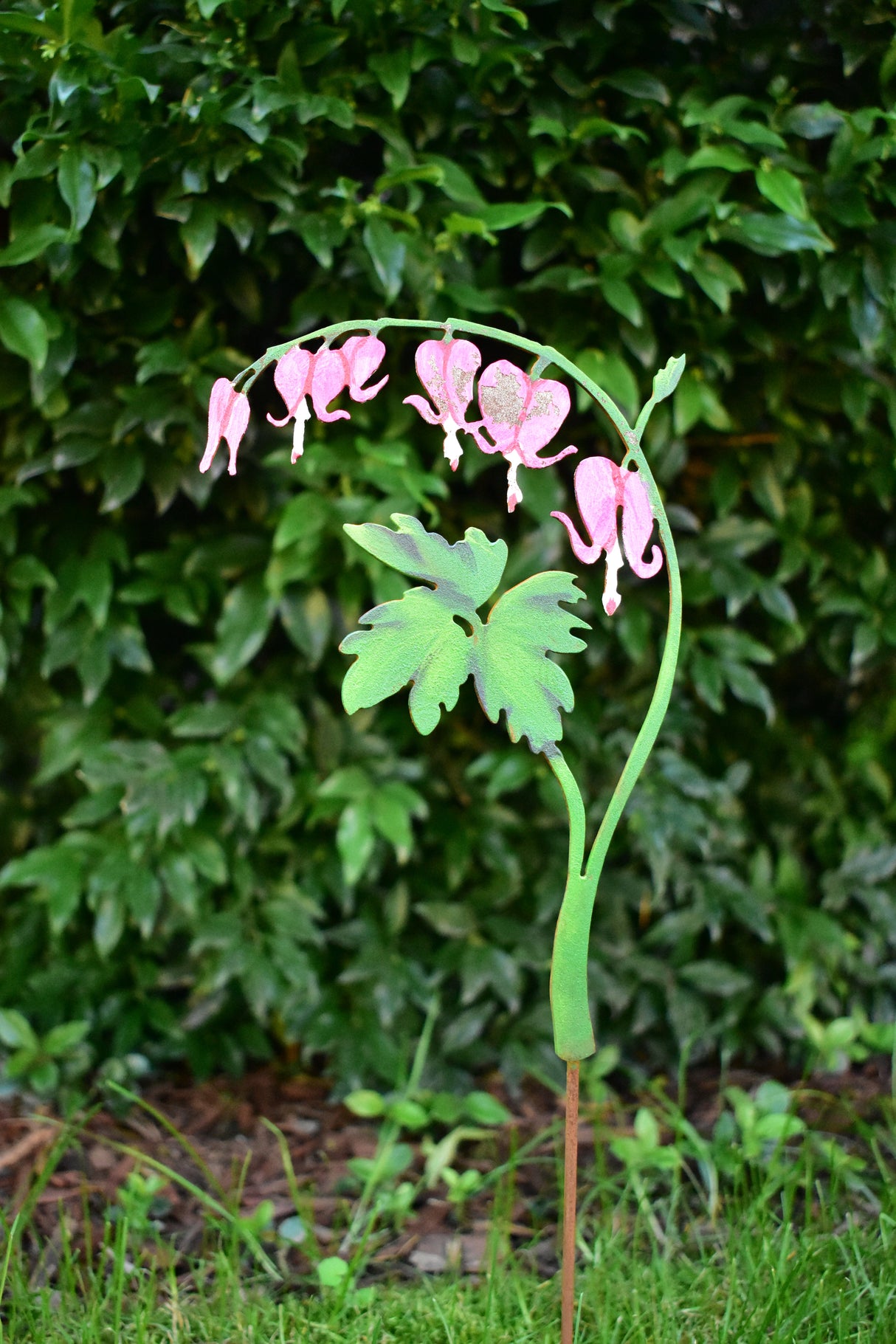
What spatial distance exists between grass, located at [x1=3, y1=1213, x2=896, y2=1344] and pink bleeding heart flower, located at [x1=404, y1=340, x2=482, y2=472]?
0.98 metres

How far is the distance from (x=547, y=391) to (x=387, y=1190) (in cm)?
121

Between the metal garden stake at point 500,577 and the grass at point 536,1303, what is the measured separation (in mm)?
279

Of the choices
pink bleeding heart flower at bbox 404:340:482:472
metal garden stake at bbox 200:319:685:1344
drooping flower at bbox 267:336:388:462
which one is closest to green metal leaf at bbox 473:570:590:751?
metal garden stake at bbox 200:319:685:1344

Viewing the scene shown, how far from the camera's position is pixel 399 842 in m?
1.64

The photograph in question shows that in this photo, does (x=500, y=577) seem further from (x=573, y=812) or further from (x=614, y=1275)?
(x=614, y=1275)

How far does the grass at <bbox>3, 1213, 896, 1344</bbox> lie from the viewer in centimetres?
122

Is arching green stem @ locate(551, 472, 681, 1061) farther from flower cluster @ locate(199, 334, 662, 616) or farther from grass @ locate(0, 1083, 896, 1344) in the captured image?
grass @ locate(0, 1083, 896, 1344)

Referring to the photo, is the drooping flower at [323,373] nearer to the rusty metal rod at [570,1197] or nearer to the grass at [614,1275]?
the rusty metal rod at [570,1197]

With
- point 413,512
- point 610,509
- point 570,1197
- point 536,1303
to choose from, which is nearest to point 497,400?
point 610,509

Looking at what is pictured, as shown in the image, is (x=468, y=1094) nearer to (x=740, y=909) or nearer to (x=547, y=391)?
(x=740, y=909)

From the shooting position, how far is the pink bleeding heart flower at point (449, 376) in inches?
39.9

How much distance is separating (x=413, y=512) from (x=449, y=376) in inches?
24.0

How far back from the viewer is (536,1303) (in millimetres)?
1318

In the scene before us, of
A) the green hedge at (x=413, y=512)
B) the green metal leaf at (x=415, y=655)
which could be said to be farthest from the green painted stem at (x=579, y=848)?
the green hedge at (x=413, y=512)
